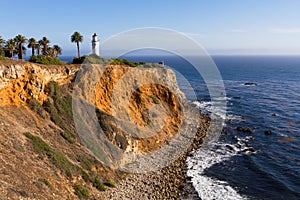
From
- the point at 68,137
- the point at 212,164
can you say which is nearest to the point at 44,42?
the point at 68,137

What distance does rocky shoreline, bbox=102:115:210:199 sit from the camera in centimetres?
2828

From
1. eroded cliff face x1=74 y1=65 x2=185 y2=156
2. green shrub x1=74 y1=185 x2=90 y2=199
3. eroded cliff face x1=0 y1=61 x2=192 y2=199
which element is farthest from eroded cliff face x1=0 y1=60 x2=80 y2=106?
green shrub x1=74 y1=185 x2=90 y2=199

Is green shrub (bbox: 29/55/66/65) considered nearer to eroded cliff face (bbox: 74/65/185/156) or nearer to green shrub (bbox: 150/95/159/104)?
eroded cliff face (bbox: 74/65/185/156)

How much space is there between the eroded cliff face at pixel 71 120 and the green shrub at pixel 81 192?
20.2 inches

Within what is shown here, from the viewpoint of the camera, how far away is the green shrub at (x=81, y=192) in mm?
24609

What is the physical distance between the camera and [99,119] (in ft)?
117

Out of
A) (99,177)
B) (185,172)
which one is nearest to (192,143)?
(185,172)

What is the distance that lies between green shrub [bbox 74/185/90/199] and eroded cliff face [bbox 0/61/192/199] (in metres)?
0.51

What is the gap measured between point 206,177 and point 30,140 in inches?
917

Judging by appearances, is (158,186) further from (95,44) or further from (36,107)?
(95,44)

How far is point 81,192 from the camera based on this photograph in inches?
989

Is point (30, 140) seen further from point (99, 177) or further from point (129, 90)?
point (129, 90)

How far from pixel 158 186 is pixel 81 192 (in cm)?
996

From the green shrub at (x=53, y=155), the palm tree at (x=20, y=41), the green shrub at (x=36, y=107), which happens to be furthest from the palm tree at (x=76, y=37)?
the green shrub at (x=53, y=155)
